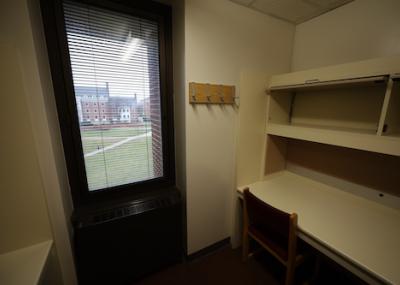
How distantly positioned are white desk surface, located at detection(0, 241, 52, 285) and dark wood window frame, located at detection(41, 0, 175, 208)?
1.17ft

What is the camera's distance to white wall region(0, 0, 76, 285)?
2.75 feet

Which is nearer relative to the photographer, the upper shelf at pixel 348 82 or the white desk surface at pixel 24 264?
the white desk surface at pixel 24 264

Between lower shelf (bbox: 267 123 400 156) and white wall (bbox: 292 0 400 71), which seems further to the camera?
white wall (bbox: 292 0 400 71)

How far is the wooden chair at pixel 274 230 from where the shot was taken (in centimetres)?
109

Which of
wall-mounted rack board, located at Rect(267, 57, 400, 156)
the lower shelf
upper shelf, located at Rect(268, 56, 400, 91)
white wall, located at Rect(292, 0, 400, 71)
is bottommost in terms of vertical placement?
the lower shelf

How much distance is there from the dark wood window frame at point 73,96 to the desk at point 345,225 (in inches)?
34.5

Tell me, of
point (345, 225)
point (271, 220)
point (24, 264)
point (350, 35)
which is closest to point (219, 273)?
point (271, 220)

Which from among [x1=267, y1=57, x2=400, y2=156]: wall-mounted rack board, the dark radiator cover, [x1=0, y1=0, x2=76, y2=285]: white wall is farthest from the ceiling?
the dark radiator cover

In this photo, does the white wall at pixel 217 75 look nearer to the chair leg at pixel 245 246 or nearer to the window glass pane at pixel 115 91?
the chair leg at pixel 245 246

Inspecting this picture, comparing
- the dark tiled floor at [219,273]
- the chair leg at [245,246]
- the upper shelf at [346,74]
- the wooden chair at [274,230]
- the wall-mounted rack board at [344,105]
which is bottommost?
the dark tiled floor at [219,273]

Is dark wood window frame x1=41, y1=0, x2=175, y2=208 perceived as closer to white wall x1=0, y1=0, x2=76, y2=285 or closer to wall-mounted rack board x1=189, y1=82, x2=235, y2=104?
white wall x1=0, y1=0, x2=76, y2=285

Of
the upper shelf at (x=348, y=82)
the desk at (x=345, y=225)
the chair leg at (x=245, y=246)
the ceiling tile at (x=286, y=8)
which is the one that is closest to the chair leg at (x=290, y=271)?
the desk at (x=345, y=225)

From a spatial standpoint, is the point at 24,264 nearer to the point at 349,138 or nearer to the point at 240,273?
the point at 240,273

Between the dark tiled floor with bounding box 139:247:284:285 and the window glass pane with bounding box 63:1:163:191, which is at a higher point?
the window glass pane with bounding box 63:1:163:191
